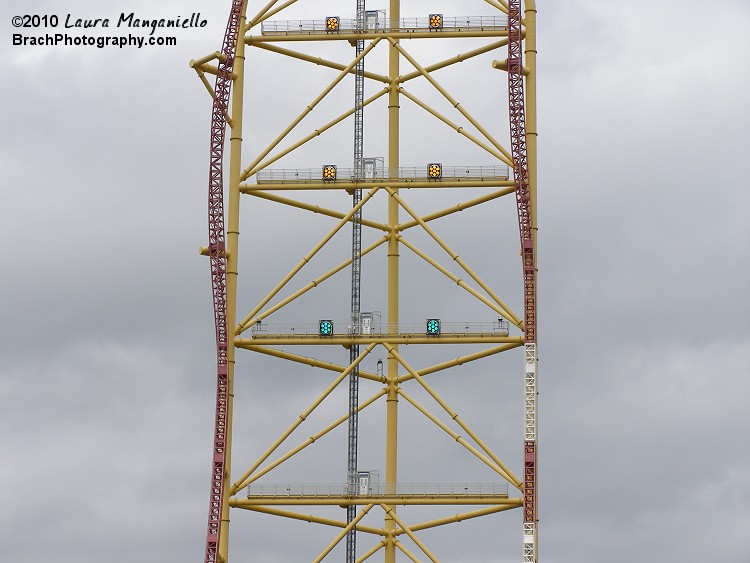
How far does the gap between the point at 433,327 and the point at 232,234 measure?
905 cm

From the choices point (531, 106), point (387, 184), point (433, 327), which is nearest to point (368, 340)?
point (433, 327)

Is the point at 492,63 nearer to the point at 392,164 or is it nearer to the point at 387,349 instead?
the point at 392,164

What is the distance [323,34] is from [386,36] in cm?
248

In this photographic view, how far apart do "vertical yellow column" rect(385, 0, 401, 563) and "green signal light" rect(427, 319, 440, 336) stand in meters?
2.04

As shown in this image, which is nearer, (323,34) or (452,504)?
(452,504)

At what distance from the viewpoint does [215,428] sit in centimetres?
9306

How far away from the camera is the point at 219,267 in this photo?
309ft

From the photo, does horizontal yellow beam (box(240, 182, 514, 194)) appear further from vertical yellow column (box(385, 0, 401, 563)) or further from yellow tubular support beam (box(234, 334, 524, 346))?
yellow tubular support beam (box(234, 334, 524, 346))

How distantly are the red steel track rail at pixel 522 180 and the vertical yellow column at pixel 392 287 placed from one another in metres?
4.96

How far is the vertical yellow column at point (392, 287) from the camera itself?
9256 centimetres

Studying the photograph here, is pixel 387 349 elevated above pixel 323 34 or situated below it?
below

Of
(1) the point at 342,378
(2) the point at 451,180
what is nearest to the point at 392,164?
(2) the point at 451,180

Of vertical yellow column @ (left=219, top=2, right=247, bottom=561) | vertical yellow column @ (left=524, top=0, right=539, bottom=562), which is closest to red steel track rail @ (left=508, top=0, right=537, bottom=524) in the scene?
vertical yellow column @ (left=524, top=0, right=539, bottom=562)

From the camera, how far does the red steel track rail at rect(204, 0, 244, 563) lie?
91.7m
